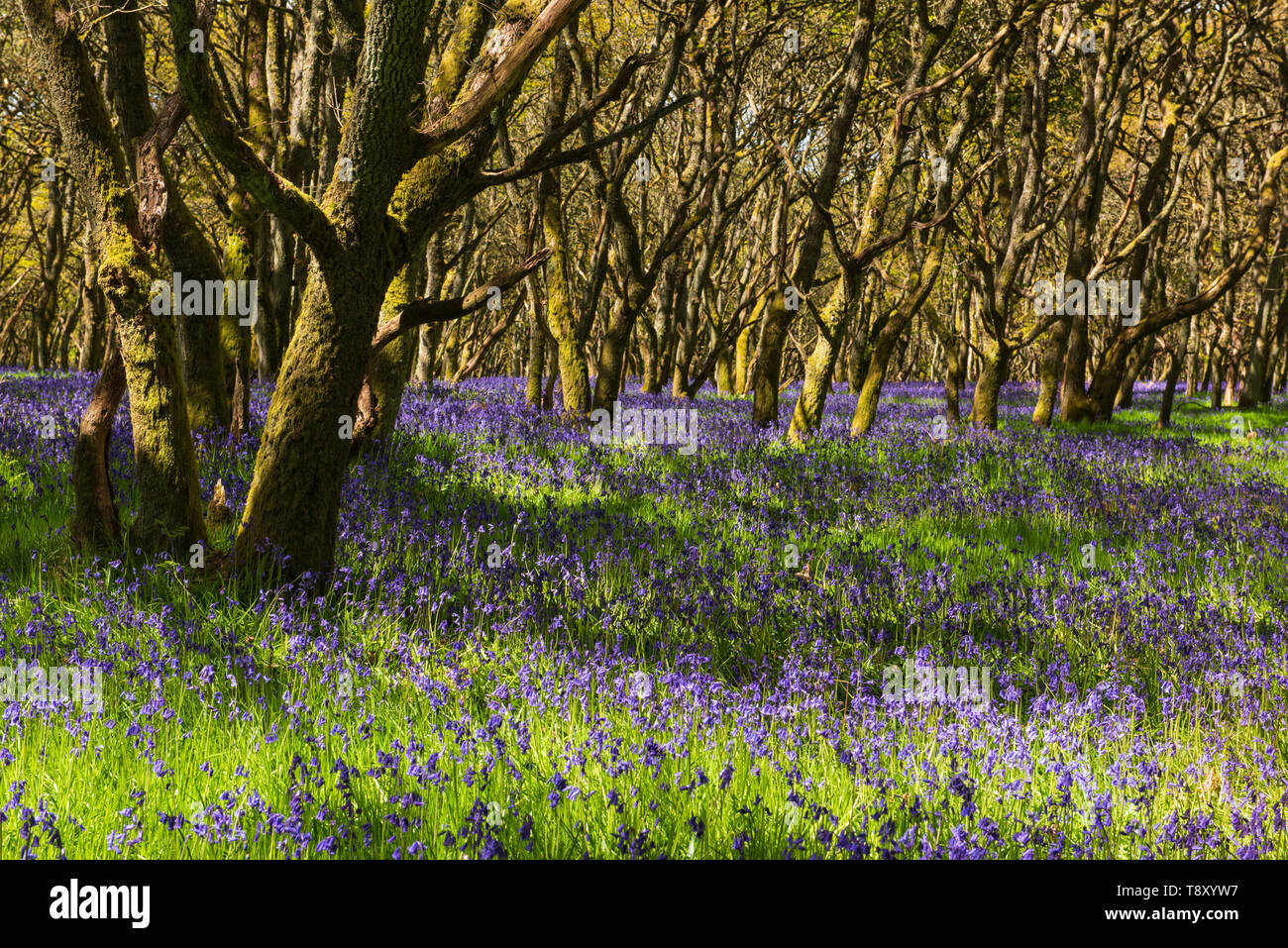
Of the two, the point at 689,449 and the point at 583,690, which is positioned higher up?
the point at 689,449

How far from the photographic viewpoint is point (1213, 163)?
16.5 m

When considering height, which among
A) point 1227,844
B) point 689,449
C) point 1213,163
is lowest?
point 1227,844

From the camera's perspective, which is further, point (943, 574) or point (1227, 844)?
point (943, 574)

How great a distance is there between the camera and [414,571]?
4.50 meters

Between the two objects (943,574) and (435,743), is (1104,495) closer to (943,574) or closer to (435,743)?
(943,574)

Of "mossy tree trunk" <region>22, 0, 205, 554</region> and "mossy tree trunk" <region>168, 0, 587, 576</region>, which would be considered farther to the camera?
"mossy tree trunk" <region>22, 0, 205, 554</region>

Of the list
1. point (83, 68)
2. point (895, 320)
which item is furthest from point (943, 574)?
point (895, 320)

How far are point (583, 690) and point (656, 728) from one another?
40 centimetres

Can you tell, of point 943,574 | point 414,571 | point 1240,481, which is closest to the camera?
point 414,571

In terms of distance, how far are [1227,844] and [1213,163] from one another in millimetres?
18515

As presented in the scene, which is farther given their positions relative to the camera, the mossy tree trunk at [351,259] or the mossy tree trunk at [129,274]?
the mossy tree trunk at [129,274]
